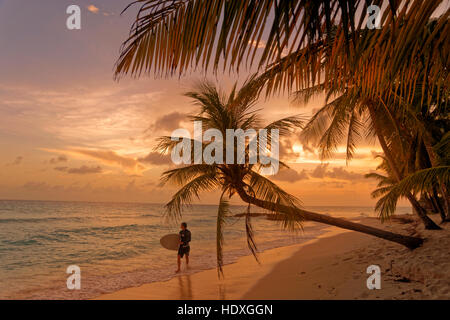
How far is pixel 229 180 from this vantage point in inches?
248

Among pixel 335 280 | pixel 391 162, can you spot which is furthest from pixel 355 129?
pixel 335 280

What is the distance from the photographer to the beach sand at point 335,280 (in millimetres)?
5301

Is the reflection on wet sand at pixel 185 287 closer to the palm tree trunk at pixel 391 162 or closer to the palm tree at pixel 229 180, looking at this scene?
the palm tree at pixel 229 180

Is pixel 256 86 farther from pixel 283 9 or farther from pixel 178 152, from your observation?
pixel 178 152

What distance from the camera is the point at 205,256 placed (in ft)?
41.8

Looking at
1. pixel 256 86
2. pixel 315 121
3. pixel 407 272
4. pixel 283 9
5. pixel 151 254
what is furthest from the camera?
pixel 151 254

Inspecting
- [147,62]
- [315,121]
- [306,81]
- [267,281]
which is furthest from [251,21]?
[315,121]

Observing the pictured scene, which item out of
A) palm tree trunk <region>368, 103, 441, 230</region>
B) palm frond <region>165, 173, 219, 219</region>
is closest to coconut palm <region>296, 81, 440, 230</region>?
palm tree trunk <region>368, 103, 441, 230</region>

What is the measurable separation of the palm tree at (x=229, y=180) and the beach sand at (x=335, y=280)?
1089mm

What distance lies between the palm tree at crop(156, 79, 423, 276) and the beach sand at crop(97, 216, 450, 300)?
3.57 ft

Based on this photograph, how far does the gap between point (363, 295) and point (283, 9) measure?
5.71 metres

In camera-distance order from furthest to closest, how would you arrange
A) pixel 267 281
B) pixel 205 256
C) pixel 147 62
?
1. pixel 205 256
2. pixel 267 281
3. pixel 147 62

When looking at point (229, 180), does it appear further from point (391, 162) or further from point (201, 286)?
point (391, 162)

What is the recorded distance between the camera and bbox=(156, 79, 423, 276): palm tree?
6062 millimetres
